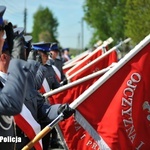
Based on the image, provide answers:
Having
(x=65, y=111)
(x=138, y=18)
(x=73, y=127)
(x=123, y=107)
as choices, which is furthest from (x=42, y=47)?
(x=138, y=18)

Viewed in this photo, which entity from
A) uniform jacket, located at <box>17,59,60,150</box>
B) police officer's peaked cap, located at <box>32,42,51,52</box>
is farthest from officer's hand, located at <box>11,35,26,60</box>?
police officer's peaked cap, located at <box>32,42,51,52</box>

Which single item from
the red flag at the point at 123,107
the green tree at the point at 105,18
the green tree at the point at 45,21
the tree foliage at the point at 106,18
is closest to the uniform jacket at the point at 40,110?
the red flag at the point at 123,107

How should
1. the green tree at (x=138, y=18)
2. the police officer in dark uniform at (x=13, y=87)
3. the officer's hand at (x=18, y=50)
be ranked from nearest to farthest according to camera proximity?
the police officer in dark uniform at (x=13, y=87) → the officer's hand at (x=18, y=50) → the green tree at (x=138, y=18)

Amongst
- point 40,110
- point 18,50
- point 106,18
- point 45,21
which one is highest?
point 18,50

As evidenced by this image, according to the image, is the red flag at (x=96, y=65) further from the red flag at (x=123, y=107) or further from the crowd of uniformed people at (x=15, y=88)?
the crowd of uniformed people at (x=15, y=88)

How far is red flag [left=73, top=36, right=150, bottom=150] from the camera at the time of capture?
4.40 meters

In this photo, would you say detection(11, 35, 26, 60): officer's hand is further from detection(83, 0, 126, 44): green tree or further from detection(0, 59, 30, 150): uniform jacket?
detection(83, 0, 126, 44): green tree

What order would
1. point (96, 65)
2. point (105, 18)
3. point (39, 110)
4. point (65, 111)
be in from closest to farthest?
point (65, 111), point (39, 110), point (96, 65), point (105, 18)

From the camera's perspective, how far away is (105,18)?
3169 centimetres

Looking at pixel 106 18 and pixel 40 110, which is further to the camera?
pixel 106 18

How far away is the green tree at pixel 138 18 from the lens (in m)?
12.5

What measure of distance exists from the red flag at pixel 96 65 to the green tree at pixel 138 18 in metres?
2.33

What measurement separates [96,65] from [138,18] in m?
4.03

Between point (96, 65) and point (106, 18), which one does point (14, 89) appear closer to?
point (96, 65)
